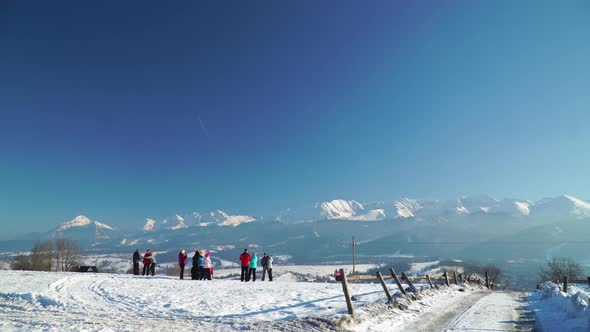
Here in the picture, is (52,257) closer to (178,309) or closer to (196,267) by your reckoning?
(196,267)

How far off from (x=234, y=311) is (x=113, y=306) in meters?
5.36

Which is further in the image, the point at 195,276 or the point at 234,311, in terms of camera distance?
the point at 195,276

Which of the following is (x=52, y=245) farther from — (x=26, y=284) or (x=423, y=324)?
(x=423, y=324)

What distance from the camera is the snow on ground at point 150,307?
9.80 meters

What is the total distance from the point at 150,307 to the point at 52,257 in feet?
345

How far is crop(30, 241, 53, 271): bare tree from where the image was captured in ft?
252

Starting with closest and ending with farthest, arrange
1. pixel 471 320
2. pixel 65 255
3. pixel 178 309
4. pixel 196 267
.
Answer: pixel 471 320 < pixel 178 309 < pixel 196 267 < pixel 65 255

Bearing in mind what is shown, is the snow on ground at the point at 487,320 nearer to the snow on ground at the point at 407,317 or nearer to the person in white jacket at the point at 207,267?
the snow on ground at the point at 407,317

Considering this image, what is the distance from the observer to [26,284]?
19172mm

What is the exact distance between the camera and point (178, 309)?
12.7 meters

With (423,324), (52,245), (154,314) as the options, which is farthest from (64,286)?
(52,245)

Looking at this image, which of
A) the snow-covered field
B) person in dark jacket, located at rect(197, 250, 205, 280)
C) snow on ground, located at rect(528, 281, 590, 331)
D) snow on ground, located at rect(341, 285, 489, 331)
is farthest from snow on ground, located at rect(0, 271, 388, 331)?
snow on ground, located at rect(528, 281, 590, 331)

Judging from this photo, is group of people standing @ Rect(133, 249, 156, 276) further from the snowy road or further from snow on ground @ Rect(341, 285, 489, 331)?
the snowy road

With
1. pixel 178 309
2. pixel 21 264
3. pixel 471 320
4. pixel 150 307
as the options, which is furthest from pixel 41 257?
pixel 471 320
